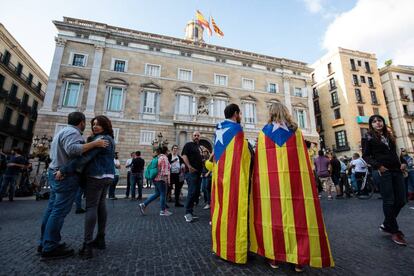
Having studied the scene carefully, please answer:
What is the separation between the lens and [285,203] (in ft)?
6.54

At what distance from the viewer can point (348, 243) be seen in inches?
110

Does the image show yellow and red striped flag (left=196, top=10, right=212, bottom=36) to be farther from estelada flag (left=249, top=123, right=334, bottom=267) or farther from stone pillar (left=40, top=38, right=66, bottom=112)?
estelada flag (left=249, top=123, right=334, bottom=267)

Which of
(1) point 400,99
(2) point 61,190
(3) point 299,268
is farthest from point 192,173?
(1) point 400,99

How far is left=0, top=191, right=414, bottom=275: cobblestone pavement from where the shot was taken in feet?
6.39

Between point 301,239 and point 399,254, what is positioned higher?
point 301,239

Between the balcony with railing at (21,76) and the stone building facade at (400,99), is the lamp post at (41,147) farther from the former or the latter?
the stone building facade at (400,99)

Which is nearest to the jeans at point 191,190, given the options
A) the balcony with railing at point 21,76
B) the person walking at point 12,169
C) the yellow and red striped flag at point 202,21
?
the person walking at point 12,169

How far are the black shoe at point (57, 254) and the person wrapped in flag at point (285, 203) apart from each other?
2.10 m

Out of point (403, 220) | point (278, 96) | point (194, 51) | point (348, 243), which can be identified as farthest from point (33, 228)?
point (278, 96)

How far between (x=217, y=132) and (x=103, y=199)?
174 centimetres

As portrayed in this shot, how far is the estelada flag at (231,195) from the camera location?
2.10 meters

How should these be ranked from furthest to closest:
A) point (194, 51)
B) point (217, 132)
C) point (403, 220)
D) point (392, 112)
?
point (392, 112), point (194, 51), point (403, 220), point (217, 132)

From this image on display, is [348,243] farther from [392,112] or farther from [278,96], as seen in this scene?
[392,112]

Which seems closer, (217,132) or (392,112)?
(217,132)
